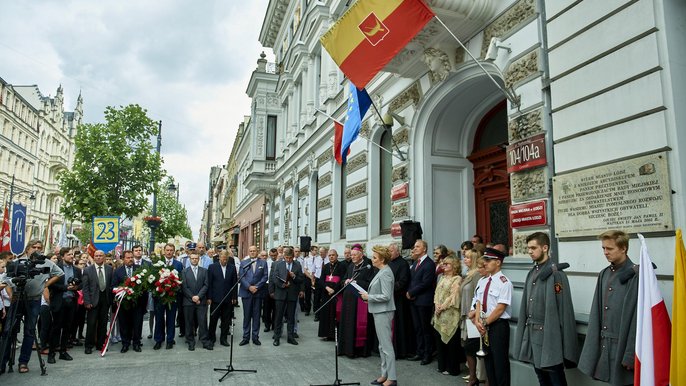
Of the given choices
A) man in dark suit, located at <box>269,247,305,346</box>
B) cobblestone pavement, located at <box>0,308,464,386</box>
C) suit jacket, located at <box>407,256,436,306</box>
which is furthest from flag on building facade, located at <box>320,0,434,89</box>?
cobblestone pavement, located at <box>0,308,464,386</box>

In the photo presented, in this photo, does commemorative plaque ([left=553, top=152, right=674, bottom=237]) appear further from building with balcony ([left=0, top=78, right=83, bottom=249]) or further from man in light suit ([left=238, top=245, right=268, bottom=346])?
building with balcony ([left=0, top=78, right=83, bottom=249])

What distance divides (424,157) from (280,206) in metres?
14.6

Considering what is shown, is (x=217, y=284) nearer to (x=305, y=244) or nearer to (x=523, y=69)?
(x=305, y=244)

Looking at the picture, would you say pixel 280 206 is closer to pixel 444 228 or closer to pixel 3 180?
pixel 444 228

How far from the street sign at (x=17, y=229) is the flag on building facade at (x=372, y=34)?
9649 mm

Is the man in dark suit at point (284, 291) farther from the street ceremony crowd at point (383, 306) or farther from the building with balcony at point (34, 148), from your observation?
the building with balcony at point (34, 148)

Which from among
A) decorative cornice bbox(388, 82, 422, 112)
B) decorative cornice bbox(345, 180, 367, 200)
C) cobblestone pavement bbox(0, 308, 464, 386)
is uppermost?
decorative cornice bbox(388, 82, 422, 112)

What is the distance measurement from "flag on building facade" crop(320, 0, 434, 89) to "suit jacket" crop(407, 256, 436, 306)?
11.3ft

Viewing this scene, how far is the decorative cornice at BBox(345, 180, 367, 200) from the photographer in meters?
12.8

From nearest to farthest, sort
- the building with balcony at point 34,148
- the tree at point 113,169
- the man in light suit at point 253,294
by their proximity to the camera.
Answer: the man in light suit at point 253,294 < the tree at point 113,169 < the building with balcony at point 34,148

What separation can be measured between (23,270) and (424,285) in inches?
249

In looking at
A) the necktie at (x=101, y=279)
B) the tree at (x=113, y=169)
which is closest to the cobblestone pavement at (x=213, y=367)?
the necktie at (x=101, y=279)

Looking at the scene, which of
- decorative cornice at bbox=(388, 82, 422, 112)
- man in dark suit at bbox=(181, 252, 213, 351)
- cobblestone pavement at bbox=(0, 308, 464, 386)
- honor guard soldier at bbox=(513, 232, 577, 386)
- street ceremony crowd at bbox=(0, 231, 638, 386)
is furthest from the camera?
decorative cornice at bbox=(388, 82, 422, 112)

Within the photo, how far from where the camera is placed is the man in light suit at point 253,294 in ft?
33.1
